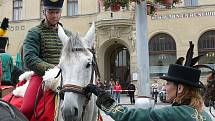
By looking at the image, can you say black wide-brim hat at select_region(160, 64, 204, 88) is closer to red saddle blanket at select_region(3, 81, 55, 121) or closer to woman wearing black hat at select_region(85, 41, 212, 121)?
woman wearing black hat at select_region(85, 41, 212, 121)

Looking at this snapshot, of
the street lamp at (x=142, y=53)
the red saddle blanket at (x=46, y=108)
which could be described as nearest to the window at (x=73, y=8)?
the street lamp at (x=142, y=53)

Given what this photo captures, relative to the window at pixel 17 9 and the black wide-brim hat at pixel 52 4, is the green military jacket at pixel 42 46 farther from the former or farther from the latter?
the window at pixel 17 9

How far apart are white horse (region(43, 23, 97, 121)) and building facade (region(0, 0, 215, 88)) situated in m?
26.3

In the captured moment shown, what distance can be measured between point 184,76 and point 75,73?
3.75 ft

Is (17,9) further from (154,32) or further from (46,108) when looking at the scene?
(46,108)

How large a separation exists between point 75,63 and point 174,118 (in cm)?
130

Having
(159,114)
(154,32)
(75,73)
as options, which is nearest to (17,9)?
(154,32)

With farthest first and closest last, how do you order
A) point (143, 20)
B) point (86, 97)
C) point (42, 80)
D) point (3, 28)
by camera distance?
point (143, 20) < point (3, 28) < point (42, 80) < point (86, 97)

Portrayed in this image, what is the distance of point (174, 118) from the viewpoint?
3182 millimetres

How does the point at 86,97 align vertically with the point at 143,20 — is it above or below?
below

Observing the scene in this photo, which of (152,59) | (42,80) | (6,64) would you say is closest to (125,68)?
(152,59)

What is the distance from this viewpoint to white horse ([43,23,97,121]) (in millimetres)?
3789

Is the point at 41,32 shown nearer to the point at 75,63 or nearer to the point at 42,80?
the point at 42,80

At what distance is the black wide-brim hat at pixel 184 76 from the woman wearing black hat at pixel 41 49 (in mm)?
1807
